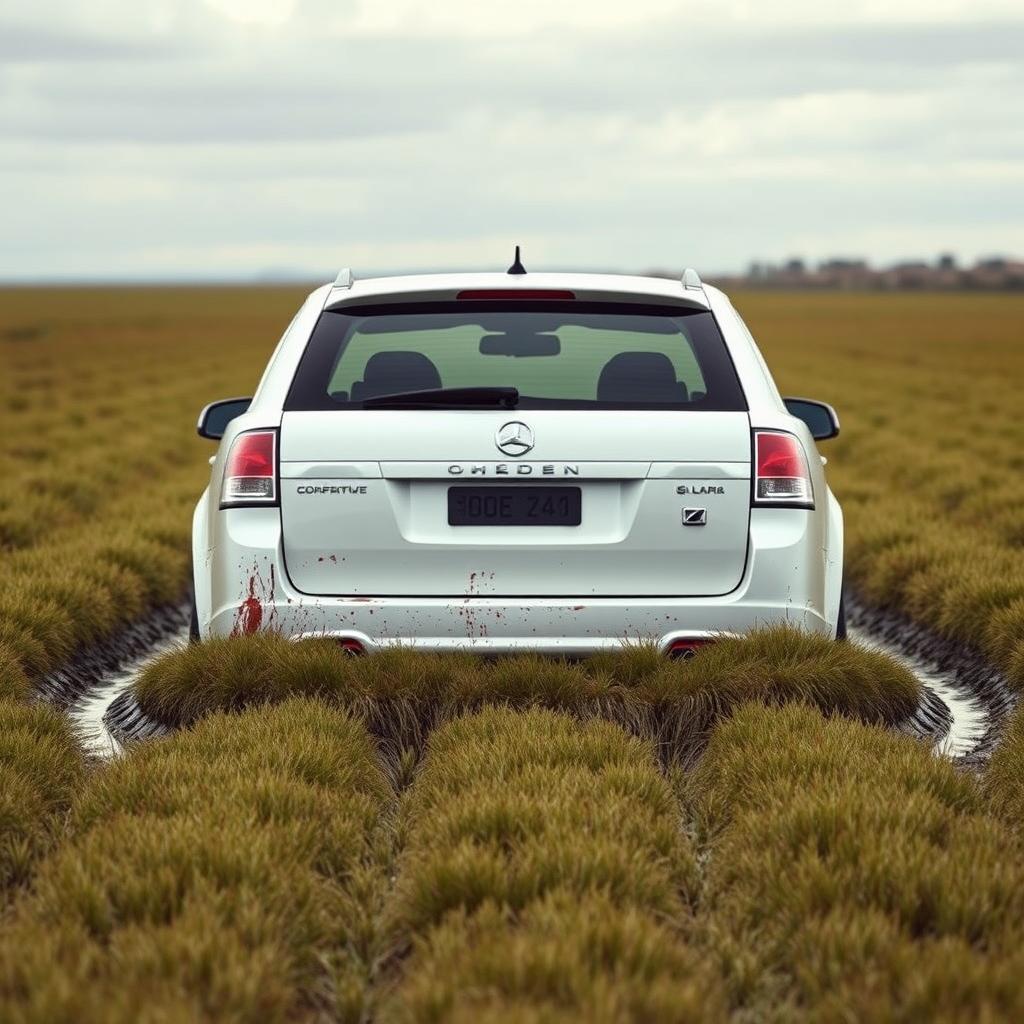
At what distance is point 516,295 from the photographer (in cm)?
573

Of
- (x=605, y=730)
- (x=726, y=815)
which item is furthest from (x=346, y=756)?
(x=726, y=815)

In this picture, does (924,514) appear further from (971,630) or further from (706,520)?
(706,520)

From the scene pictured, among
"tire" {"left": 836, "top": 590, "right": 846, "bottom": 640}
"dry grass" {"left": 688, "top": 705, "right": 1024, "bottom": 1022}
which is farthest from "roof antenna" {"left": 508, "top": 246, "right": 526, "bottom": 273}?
"dry grass" {"left": 688, "top": 705, "right": 1024, "bottom": 1022}

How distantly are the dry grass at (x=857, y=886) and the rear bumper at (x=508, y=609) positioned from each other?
55 cm

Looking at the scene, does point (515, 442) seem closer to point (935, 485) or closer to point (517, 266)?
point (517, 266)

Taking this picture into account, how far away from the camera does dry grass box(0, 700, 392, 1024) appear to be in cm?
320

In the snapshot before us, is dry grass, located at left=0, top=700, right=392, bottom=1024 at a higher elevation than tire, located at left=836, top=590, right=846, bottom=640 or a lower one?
higher

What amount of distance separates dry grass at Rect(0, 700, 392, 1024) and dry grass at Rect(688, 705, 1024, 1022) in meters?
0.92

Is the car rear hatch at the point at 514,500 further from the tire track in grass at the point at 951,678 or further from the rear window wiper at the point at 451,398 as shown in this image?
the tire track in grass at the point at 951,678

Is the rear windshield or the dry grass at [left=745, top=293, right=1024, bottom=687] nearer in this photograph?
the rear windshield

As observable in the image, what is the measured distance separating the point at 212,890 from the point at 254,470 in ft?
6.65

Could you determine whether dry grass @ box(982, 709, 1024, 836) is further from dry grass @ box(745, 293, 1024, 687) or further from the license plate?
the license plate

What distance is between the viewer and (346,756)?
16.4 feet

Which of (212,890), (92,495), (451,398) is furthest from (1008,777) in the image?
(92,495)
